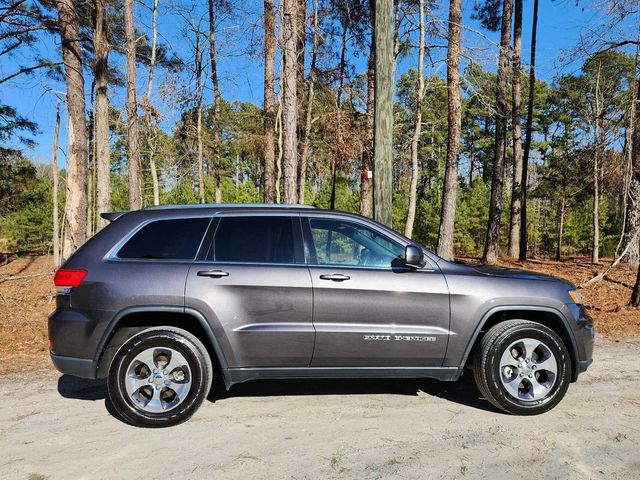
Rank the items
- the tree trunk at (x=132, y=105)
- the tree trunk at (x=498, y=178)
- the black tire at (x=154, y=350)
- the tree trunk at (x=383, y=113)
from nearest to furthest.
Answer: the black tire at (x=154, y=350) → the tree trunk at (x=383, y=113) → the tree trunk at (x=132, y=105) → the tree trunk at (x=498, y=178)

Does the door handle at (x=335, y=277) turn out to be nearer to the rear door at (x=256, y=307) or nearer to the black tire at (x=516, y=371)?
the rear door at (x=256, y=307)

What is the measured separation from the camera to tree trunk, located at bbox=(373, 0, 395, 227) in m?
7.19

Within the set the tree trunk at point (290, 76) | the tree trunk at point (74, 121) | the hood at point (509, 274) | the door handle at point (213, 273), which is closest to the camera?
the door handle at point (213, 273)

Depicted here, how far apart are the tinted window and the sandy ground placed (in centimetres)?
137

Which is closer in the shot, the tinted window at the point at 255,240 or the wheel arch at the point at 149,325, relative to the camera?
the wheel arch at the point at 149,325

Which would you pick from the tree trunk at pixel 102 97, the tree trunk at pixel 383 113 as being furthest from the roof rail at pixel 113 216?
the tree trunk at pixel 102 97

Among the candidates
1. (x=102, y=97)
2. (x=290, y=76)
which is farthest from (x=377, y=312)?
(x=102, y=97)

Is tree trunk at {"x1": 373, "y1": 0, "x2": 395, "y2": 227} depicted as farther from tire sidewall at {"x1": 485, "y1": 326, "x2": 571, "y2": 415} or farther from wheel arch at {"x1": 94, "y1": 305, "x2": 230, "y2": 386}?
wheel arch at {"x1": 94, "y1": 305, "x2": 230, "y2": 386}

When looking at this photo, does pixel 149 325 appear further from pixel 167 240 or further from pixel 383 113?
pixel 383 113

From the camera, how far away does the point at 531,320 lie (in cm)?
420

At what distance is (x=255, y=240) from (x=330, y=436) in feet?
5.71

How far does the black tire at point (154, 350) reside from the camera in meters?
3.65

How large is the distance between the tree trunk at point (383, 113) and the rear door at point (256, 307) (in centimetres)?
364

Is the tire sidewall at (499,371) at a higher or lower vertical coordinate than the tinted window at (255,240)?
lower
